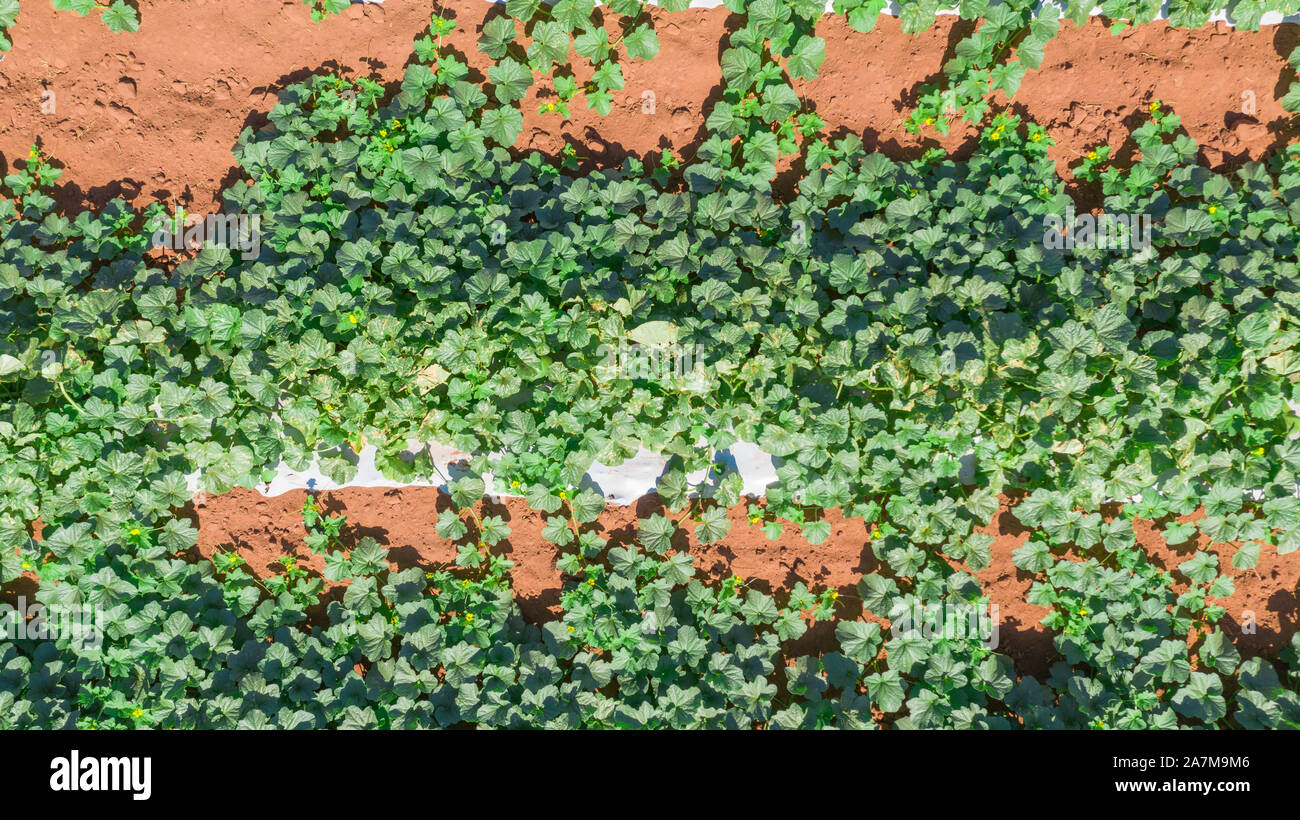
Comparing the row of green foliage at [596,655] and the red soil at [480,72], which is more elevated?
the red soil at [480,72]

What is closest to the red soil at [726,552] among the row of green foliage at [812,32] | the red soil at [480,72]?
the red soil at [480,72]

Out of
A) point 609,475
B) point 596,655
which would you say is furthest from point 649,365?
point 596,655

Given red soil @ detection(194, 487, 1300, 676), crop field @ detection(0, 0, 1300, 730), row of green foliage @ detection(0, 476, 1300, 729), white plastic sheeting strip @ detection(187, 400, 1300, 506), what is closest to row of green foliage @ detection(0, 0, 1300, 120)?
crop field @ detection(0, 0, 1300, 730)

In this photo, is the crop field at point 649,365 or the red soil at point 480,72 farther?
the red soil at point 480,72

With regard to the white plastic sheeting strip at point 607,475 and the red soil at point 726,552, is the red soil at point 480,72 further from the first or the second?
the red soil at point 726,552

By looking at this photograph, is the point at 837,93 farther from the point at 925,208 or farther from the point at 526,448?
the point at 526,448

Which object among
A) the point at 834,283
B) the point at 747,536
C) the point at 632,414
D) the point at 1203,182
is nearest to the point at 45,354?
the point at 632,414
